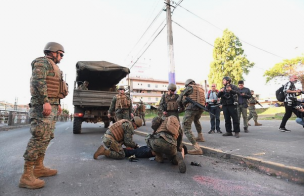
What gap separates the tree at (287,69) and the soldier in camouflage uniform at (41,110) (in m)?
31.5

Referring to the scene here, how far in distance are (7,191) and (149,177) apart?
1682 millimetres

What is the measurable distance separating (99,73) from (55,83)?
19.3ft

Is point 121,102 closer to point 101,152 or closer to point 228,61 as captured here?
point 101,152

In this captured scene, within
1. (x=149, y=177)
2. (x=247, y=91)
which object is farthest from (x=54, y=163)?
(x=247, y=91)

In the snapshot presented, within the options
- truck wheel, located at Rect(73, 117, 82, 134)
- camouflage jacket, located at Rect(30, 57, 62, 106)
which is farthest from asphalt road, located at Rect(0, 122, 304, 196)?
truck wheel, located at Rect(73, 117, 82, 134)

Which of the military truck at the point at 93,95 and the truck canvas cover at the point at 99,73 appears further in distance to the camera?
the truck canvas cover at the point at 99,73

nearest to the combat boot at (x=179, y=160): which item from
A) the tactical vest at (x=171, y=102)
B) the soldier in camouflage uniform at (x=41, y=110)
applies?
the soldier in camouflage uniform at (x=41, y=110)

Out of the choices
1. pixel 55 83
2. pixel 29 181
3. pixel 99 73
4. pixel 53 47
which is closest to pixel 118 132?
pixel 55 83

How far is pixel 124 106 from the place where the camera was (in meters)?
6.29

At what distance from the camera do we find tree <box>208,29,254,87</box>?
26.0 meters

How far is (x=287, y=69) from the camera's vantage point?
2773cm

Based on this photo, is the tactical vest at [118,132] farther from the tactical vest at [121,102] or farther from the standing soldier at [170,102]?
the tactical vest at [121,102]

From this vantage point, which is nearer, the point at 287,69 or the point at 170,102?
the point at 170,102

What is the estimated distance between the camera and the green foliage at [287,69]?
1034 inches
